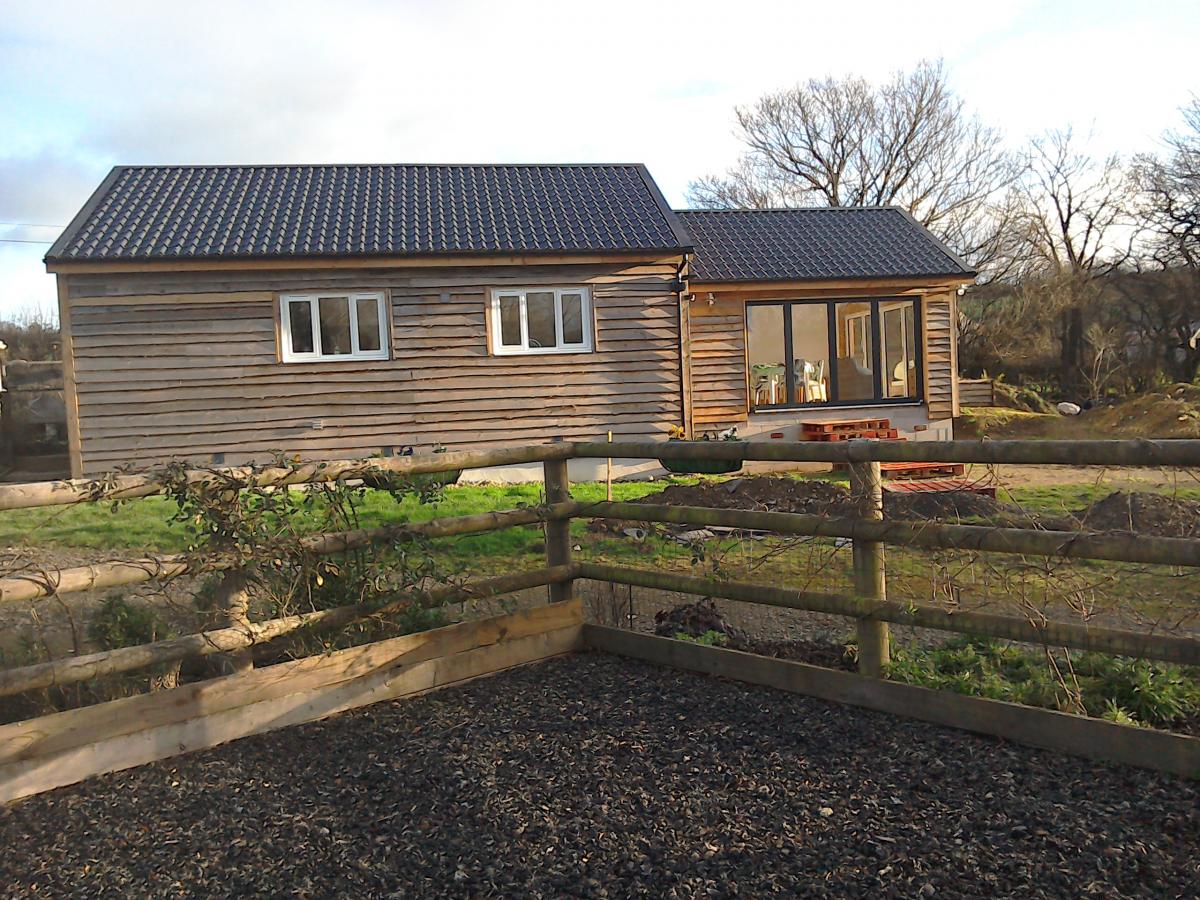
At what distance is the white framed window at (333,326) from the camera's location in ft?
44.0

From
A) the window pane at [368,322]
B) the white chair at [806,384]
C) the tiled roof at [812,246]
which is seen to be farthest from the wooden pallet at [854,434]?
the window pane at [368,322]

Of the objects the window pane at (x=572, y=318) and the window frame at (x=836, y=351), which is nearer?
the window pane at (x=572, y=318)

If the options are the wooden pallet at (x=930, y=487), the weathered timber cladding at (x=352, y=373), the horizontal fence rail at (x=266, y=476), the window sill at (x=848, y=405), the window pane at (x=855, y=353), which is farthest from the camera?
the window pane at (x=855, y=353)

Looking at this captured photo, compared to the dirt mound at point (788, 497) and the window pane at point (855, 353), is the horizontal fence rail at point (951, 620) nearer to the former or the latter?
the dirt mound at point (788, 497)

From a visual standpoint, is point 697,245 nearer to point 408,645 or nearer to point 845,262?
point 845,262

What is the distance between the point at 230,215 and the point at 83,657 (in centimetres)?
1201

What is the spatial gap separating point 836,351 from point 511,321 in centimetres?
547

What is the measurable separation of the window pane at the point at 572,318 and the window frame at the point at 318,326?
2.46 meters

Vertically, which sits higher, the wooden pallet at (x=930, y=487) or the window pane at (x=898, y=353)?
the window pane at (x=898, y=353)

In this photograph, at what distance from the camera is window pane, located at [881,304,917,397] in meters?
16.8

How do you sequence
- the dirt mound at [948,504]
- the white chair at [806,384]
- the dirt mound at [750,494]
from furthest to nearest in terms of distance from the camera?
the white chair at [806,384] < the dirt mound at [750,494] < the dirt mound at [948,504]

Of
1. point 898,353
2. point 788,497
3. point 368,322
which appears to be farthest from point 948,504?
point 898,353

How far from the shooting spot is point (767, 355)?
16484mm

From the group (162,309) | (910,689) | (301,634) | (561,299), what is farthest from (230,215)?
(910,689)
